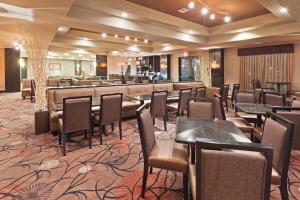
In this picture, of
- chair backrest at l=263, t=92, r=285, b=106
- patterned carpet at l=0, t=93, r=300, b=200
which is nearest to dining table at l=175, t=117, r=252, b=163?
patterned carpet at l=0, t=93, r=300, b=200

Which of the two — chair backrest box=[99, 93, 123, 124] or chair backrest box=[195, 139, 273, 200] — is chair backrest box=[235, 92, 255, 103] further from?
chair backrest box=[195, 139, 273, 200]

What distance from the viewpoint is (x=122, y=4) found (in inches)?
192

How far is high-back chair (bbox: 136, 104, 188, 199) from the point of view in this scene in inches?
86.1

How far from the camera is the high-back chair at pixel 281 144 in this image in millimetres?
1710

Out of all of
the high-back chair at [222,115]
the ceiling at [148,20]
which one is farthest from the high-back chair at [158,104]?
the ceiling at [148,20]

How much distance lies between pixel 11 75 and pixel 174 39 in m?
11.2

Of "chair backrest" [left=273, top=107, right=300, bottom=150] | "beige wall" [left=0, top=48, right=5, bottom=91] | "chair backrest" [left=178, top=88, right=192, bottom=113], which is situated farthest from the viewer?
"beige wall" [left=0, top=48, right=5, bottom=91]

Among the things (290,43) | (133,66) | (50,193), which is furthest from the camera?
(133,66)

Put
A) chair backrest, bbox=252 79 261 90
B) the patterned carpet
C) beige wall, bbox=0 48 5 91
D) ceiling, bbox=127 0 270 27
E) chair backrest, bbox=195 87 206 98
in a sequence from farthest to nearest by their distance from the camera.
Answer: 1. beige wall, bbox=0 48 5 91
2. chair backrest, bbox=252 79 261 90
3. chair backrest, bbox=195 87 206 98
4. ceiling, bbox=127 0 270 27
5. the patterned carpet

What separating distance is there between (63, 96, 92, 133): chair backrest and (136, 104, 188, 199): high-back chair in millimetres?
1607

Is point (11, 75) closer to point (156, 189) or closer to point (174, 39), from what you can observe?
point (174, 39)

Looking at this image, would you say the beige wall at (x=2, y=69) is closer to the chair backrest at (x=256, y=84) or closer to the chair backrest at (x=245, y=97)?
the chair backrest at (x=245, y=97)

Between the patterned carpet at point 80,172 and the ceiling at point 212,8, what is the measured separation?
332cm

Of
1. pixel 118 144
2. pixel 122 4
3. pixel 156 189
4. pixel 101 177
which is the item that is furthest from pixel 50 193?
pixel 122 4
